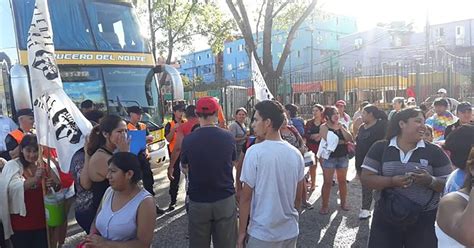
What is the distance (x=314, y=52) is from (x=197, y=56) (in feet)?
73.7

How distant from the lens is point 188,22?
21.9m

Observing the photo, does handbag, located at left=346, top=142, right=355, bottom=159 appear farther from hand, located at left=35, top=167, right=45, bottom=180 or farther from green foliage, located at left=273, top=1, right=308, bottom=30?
green foliage, located at left=273, top=1, right=308, bottom=30

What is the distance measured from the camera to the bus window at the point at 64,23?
734cm

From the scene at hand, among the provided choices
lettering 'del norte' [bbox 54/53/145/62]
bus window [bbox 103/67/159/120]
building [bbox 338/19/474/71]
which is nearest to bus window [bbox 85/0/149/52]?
lettering 'del norte' [bbox 54/53/145/62]

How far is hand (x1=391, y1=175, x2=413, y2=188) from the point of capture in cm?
310

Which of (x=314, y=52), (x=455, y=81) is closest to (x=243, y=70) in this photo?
(x=314, y=52)

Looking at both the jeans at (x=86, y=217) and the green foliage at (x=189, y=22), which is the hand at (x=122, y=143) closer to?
the jeans at (x=86, y=217)

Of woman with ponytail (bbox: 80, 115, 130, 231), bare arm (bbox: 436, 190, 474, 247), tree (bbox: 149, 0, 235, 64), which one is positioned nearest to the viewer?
bare arm (bbox: 436, 190, 474, 247)

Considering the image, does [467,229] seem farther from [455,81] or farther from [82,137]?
[455,81]

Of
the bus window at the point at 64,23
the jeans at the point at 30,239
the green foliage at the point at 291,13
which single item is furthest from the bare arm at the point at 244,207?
the green foliage at the point at 291,13

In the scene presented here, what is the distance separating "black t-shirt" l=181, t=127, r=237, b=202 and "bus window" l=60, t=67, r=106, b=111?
443cm

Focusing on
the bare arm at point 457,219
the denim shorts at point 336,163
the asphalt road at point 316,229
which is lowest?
the asphalt road at point 316,229

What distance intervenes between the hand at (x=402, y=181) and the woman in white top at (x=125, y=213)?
68.0 inches

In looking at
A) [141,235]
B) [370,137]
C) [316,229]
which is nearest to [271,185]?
[141,235]
